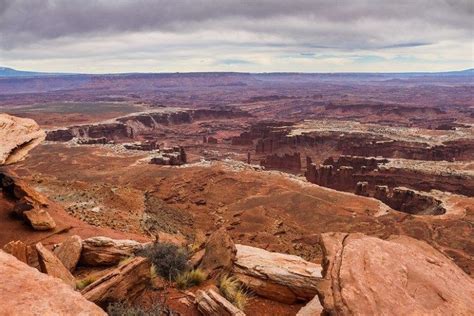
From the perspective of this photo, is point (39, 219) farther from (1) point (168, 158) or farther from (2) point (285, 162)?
(2) point (285, 162)

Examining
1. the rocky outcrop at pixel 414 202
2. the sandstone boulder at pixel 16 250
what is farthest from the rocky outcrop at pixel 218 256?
the rocky outcrop at pixel 414 202

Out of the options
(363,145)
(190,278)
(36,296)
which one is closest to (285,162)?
(363,145)

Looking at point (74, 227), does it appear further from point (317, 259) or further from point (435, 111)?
point (435, 111)

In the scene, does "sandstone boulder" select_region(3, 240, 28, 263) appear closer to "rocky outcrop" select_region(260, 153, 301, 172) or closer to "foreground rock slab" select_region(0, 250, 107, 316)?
"foreground rock slab" select_region(0, 250, 107, 316)

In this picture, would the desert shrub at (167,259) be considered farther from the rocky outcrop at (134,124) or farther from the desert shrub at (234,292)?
the rocky outcrop at (134,124)

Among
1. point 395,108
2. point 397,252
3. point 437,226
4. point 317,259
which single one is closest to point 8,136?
point 397,252

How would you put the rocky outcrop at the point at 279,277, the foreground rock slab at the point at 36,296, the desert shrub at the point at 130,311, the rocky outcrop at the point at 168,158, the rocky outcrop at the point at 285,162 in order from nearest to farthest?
the foreground rock slab at the point at 36,296, the desert shrub at the point at 130,311, the rocky outcrop at the point at 279,277, the rocky outcrop at the point at 168,158, the rocky outcrop at the point at 285,162

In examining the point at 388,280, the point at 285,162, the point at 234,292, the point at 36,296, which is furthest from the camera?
the point at 285,162
